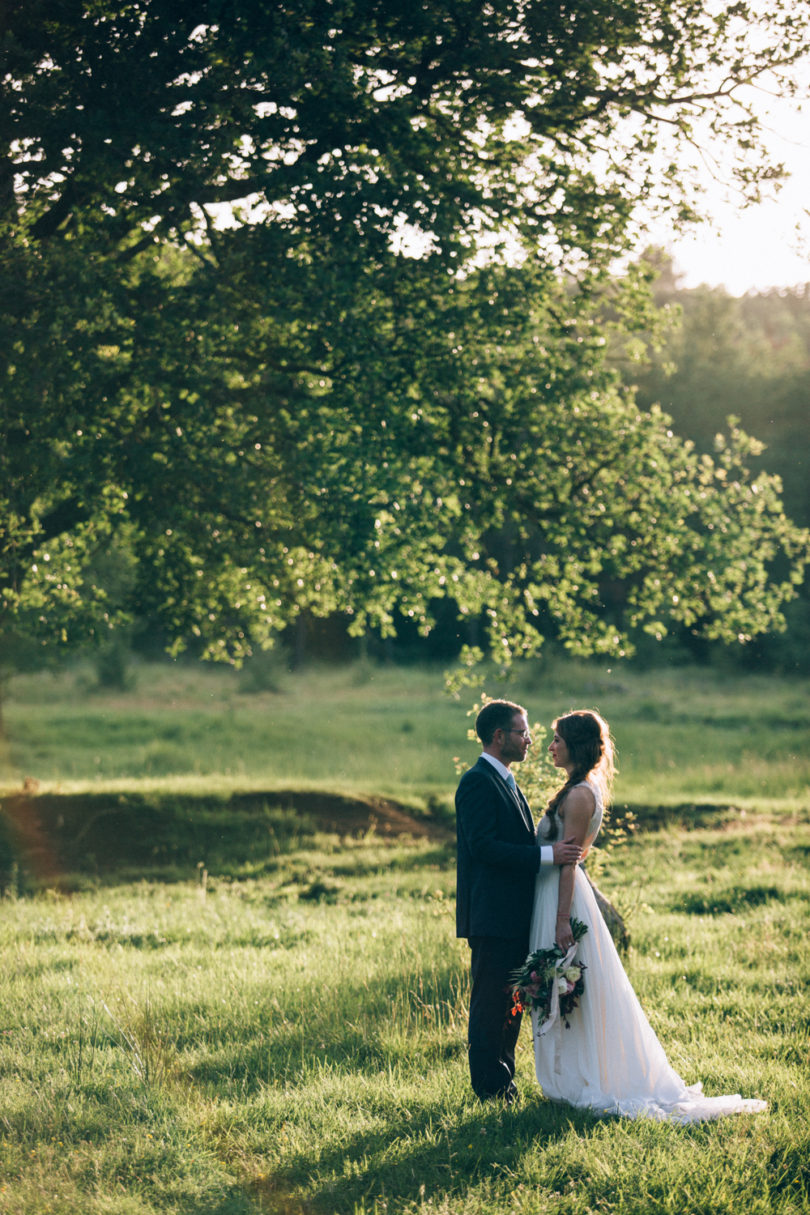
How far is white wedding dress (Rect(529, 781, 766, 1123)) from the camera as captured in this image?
242 inches

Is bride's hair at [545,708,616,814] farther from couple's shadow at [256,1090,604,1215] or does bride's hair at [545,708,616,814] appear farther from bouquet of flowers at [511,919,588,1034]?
couple's shadow at [256,1090,604,1215]

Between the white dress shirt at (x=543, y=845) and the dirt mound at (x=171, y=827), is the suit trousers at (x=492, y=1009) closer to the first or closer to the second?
the white dress shirt at (x=543, y=845)

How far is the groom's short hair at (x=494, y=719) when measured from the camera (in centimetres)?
639

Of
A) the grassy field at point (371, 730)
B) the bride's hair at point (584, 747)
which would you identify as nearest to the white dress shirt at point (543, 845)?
the bride's hair at point (584, 747)

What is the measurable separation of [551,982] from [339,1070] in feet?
5.84

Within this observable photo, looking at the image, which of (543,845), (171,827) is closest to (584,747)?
(543,845)

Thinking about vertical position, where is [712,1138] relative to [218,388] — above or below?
below

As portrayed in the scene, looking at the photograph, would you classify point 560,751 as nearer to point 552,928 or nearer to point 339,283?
point 552,928

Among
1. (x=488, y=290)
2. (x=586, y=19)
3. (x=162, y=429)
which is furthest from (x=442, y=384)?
(x=586, y=19)

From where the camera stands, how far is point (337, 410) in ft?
39.2

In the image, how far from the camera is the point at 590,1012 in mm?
6207

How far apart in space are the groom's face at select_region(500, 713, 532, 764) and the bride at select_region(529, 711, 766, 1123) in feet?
0.74

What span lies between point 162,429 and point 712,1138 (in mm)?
9200

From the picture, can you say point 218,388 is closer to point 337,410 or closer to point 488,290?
point 337,410
